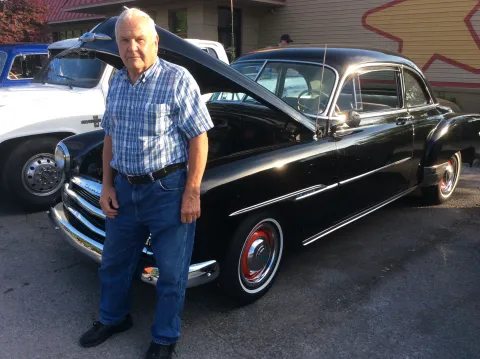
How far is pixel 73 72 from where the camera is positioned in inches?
213

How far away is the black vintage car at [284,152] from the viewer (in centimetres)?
275

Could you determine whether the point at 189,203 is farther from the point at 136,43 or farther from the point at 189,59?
the point at 189,59

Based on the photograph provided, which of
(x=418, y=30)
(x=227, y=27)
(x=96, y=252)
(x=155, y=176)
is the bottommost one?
(x=96, y=252)

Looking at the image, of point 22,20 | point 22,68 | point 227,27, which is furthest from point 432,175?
point 22,20

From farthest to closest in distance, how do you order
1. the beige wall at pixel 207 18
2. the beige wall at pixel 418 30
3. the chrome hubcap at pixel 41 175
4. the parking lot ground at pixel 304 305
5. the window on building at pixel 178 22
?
1. the window on building at pixel 178 22
2. the beige wall at pixel 207 18
3. the beige wall at pixel 418 30
4. the chrome hubcap at pixel 41 175
5. the parking lot ground at pixel 304 305

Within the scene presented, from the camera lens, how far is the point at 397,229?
15.0 feet

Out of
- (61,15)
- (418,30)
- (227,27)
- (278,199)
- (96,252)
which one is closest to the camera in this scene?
(96,252)

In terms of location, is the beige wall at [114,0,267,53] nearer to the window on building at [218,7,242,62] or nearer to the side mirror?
the window on building at [218,7,242,62]

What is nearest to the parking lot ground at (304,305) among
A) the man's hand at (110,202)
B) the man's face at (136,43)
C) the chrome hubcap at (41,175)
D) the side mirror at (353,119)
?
the chrome hubcap at (41,175)

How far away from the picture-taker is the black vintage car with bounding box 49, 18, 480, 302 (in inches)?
108

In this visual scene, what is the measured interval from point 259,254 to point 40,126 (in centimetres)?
287

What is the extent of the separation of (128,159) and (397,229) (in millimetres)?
3228

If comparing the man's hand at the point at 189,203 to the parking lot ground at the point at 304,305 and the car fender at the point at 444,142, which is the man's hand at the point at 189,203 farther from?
the car fender at the point at 444,142

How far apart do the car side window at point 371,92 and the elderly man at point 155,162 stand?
1.84m
